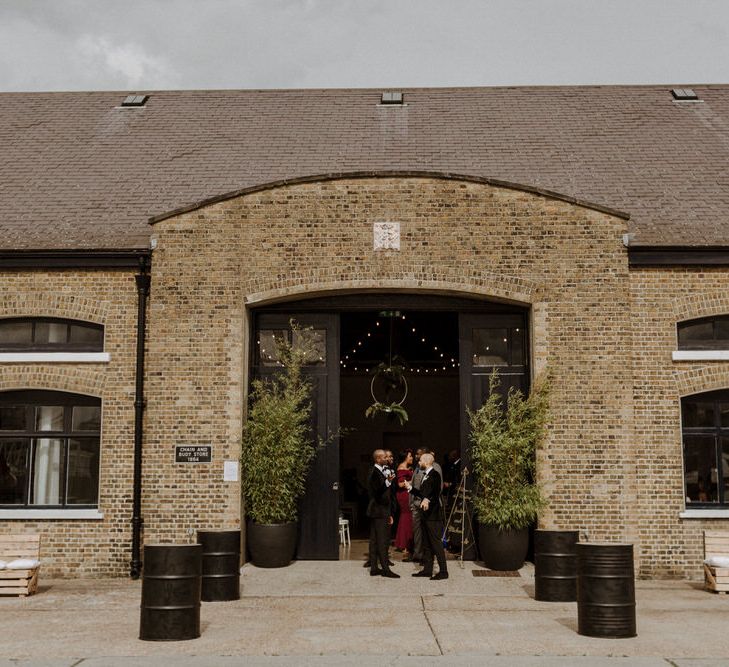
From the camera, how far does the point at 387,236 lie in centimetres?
1366

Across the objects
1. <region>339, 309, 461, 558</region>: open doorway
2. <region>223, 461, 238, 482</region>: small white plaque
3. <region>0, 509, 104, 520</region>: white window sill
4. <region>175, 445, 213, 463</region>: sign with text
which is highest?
<region>339, 309, 461, 558</region>: open doorway

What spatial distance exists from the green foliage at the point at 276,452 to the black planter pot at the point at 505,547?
9.62ft

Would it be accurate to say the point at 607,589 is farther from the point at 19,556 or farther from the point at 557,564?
the point at 19,556

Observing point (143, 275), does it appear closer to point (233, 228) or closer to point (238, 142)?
point (233, 228)

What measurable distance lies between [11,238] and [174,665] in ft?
29.1

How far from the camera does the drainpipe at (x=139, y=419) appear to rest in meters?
13.1

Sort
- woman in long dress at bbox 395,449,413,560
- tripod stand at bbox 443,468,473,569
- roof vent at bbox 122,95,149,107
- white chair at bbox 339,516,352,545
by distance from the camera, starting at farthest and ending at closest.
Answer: roof vent at bbox 122,95,149,107, white chair at bbox 339,516,352,545, woman in long dress at bbox 395,449,413,560, tripod stand at bbox 443,468,473,569

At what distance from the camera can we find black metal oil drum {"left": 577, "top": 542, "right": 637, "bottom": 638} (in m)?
8.66

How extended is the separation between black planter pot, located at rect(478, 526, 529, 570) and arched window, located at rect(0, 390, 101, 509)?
603 cm

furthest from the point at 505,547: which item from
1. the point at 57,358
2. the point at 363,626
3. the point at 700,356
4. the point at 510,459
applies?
the point at 57,358

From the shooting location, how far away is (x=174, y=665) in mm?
7672

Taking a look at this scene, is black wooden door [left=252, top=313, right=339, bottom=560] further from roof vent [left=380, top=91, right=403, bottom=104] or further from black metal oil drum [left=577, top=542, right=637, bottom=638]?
roof vent [left=380, top=91, right=403, bottom=104]

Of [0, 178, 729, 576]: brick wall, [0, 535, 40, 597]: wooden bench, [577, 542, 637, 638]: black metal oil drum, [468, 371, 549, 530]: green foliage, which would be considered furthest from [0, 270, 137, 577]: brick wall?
[577, 542, 637, 638]: black metal oil drum

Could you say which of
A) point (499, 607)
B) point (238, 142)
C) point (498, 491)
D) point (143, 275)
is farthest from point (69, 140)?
point (499, 607)
